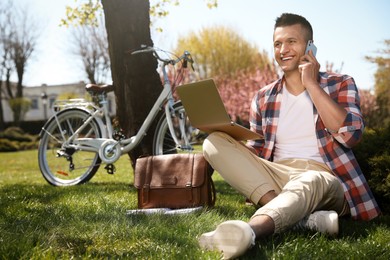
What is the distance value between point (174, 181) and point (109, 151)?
1.85 meters

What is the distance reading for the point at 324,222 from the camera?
2.75 m

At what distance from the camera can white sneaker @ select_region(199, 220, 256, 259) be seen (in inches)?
87.6

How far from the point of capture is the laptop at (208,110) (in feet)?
9.93

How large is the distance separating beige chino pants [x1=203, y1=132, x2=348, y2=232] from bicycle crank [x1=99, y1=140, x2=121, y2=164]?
2220 millimetres

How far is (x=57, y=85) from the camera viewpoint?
2292 inches

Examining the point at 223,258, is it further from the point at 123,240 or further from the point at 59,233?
the point at 59,233

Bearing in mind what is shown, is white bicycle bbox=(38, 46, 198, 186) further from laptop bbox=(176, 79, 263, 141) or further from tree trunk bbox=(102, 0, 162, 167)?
laptop bbox=(176, 79, 263, 141)

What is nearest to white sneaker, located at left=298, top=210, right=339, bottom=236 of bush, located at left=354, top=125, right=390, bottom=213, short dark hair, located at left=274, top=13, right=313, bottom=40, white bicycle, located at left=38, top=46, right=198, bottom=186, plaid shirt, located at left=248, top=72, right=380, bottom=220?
plaid shirt, located at left=248, top=72, right=380, bottom=220

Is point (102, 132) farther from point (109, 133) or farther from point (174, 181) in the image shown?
point (174, 181)

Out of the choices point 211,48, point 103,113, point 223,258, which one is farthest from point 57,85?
point 223,258

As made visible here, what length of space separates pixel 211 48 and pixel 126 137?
79.9 feet

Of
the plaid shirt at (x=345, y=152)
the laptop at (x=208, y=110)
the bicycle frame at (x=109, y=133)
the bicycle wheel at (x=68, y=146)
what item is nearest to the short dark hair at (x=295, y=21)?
the plaid shirt at (x=345, y=152)

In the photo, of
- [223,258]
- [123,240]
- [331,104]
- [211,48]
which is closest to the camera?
[223,258]

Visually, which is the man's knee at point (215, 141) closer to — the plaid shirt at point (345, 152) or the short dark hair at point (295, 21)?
the plaid shirt at point (345, 152)
